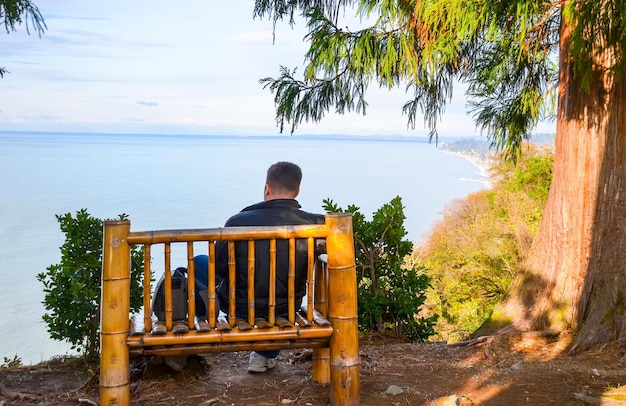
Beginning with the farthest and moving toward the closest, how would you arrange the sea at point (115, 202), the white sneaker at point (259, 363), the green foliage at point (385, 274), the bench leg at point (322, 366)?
the sea at point (115, 202), the green foliage at point (385, 274), the white sneaker at point (259, 363), the bench leg at point (322, 366)

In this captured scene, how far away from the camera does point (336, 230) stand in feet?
10.8

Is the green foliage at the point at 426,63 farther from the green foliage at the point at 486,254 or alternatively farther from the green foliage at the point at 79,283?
the green foliage at the point at 486,254

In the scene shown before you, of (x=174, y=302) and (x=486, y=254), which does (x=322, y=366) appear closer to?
(x=174, y=302)

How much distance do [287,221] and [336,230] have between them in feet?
1.47

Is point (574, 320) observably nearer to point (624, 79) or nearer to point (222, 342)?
point (624, 79)

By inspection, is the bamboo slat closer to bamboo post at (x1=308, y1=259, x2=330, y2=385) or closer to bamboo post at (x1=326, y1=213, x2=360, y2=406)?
bamboo post at (x1=326, y1=213, x2=360, y2=406)

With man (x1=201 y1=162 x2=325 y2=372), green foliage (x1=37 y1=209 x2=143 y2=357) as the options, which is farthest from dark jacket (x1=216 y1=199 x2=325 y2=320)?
green foliage (x1=37 y1=209 x2=143 y2=357)

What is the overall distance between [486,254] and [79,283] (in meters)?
17.0

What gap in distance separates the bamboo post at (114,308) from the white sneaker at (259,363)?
1090 mm

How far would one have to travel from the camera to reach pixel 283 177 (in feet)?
12.1

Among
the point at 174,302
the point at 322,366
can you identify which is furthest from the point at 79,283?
the point at 322,366

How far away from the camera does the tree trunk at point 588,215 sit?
15.1 feet

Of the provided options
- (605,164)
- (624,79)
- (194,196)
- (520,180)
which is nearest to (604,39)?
(624,79)

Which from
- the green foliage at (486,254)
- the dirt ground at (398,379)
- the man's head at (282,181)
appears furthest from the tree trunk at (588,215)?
the green foliage at (486,254)
